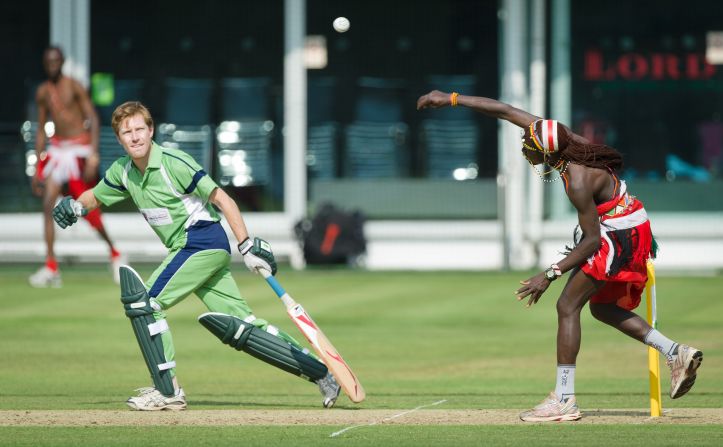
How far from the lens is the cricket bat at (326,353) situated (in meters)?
9.02

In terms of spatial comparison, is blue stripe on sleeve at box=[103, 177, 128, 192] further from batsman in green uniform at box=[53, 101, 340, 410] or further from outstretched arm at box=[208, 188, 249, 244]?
outstretched arm at box=[208, 188, 249, 244]

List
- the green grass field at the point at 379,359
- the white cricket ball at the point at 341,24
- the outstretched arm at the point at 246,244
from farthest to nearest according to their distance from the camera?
1. the white cricket ball at the point at 341,24
2. the outstretched arm at the point at 246,244
3. the green grass field at the point at 379,359

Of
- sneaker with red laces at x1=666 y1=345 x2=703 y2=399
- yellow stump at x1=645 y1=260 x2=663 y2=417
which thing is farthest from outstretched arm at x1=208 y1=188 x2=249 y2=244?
sneaker with red laces at x1=666 y1=345 x2=703 y2=399

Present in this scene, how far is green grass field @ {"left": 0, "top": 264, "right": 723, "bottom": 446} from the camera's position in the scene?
8.14 metres

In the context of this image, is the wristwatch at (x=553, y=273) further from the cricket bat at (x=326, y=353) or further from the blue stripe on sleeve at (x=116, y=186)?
the blue stripe on sleeve at (x=116, y=186)

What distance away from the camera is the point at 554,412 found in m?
8.56

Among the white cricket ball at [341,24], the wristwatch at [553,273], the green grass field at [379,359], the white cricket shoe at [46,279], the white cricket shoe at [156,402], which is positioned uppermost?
the white cricket ball at [341,24]

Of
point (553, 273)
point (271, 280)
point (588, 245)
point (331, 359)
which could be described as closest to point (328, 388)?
point (331, 359)

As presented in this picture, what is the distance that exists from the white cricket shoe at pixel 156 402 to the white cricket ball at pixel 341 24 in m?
13.2

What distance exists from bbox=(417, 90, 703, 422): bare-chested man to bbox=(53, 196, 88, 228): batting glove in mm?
2743

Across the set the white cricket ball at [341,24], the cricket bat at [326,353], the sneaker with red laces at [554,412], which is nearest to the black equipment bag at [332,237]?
the white cricket ball at [341,24]

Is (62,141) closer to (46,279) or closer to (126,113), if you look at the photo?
(46,279)

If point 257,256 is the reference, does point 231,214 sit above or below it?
above

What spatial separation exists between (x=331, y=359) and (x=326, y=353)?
51 mm
